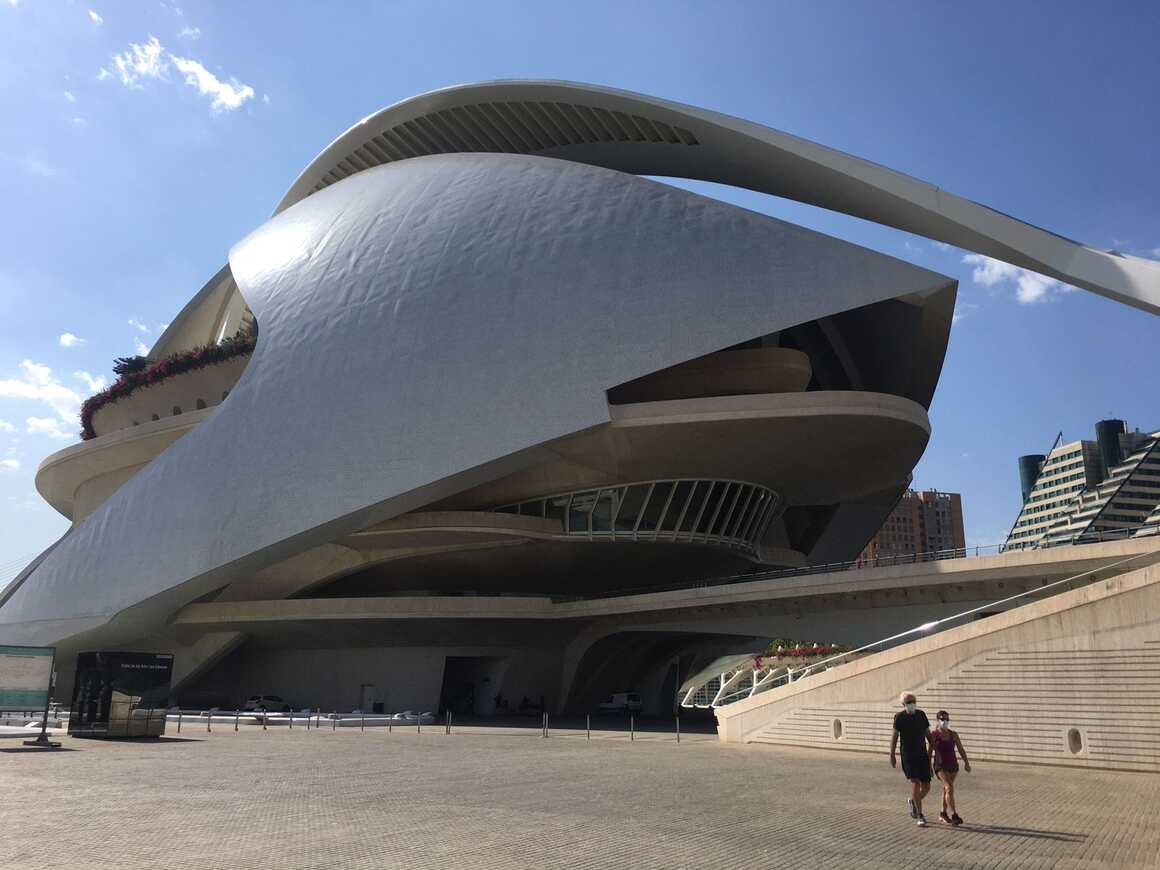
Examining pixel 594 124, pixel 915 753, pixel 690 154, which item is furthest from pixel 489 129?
pixel 915 753

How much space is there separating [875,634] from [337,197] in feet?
83.1

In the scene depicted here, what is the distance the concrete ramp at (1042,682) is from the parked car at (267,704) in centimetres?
2142

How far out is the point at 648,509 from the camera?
29.7 metres

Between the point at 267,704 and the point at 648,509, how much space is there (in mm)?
14976

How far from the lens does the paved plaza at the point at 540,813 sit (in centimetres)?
667

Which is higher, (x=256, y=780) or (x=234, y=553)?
(x=234, y=553)

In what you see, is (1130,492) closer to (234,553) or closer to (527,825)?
(234,553)

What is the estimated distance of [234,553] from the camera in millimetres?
27766

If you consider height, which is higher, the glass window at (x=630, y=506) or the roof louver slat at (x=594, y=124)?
the roof louver slat at (x=594, y=124)

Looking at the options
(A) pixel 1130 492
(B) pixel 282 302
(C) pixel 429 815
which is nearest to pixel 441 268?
(B) pixel 282 302

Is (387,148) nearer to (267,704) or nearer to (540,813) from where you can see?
(267,704)

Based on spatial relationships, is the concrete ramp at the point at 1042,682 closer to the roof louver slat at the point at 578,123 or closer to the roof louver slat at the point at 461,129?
the roof louver slat at the point at 578,123

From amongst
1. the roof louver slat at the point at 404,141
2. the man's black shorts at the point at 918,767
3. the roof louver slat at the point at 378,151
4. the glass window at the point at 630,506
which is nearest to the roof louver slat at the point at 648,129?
the roof louver slat at the point at 404,141

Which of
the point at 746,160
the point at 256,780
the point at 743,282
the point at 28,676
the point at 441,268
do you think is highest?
the point at 746,160
